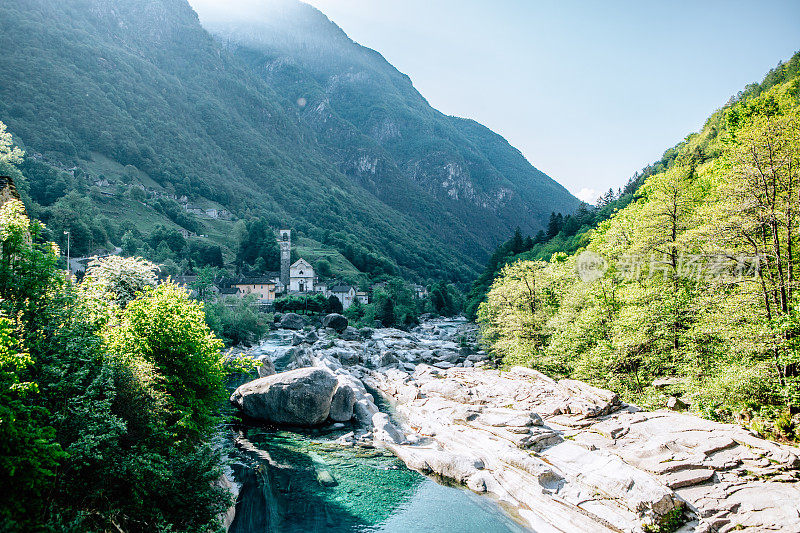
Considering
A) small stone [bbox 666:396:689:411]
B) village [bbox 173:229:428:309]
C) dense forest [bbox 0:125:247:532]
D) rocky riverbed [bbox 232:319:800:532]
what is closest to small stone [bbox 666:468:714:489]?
rocky riverbed [bbox 232:319:800:532]

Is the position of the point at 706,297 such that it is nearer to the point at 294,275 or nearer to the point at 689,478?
the point at 689,478

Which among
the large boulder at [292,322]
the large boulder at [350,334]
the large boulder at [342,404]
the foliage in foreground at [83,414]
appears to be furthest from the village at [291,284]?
the foliage in foreground at [83,414]

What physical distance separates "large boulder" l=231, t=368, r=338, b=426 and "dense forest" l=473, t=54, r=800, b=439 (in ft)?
57.7

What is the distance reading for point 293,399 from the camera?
29.1 m

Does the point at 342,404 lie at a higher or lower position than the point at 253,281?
higher

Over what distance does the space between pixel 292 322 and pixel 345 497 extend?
68.8 meters

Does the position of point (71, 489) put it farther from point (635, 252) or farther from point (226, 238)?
point (226, 238)

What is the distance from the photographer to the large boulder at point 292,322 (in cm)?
8519

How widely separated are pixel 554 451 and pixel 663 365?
869cm

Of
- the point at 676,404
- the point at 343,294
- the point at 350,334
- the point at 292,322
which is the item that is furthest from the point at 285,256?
the point at 676,404

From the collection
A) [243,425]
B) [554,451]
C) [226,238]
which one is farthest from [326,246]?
[554,451]

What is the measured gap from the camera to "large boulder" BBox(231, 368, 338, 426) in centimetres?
2909

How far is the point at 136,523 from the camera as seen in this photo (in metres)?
11.5

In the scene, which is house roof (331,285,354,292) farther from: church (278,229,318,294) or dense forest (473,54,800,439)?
dense forest (473,54,800,439)
